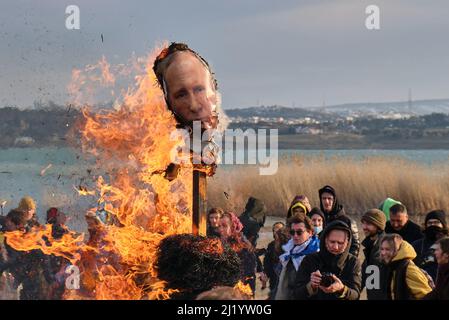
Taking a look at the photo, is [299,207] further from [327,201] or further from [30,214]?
[30,214]

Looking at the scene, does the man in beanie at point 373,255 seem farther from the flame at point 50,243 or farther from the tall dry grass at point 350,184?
the tall dry grass at point 350,184

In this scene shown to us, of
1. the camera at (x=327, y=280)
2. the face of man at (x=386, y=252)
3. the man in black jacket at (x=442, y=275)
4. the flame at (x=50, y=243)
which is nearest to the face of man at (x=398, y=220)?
the face of man at (x=386, y=252)

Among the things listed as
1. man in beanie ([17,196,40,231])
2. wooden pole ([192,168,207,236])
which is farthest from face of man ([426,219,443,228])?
man in beanie ([17,196,40,231])

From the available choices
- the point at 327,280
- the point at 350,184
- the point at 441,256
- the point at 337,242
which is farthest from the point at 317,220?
the point at 350,184

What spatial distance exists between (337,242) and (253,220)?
4882mm

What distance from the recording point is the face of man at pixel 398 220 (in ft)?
37.9

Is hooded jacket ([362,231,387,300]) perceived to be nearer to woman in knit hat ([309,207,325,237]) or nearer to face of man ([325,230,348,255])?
face of man ([325,230,348,255])

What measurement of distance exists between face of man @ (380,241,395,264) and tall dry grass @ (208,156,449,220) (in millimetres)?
12944

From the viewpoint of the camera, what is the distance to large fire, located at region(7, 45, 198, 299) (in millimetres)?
9516

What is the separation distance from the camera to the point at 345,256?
32.3ft
